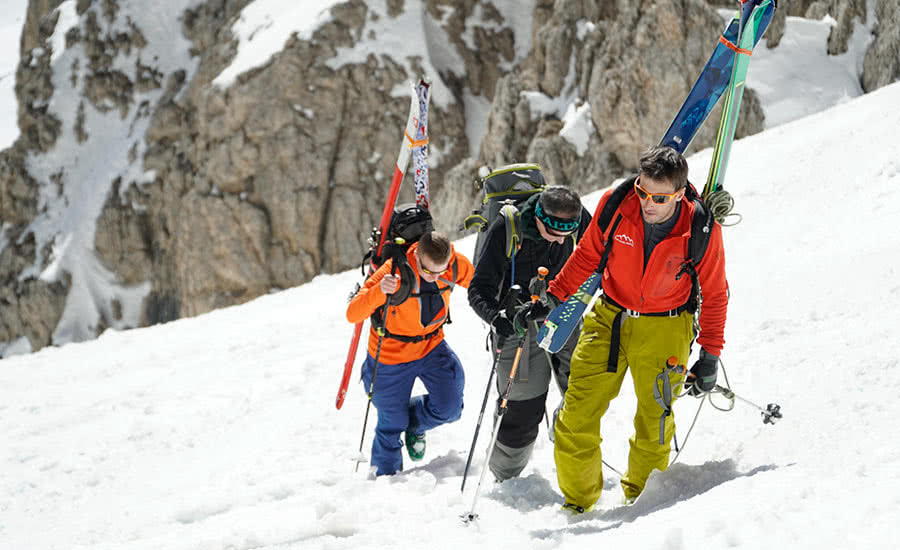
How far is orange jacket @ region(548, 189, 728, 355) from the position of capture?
372 centimetres

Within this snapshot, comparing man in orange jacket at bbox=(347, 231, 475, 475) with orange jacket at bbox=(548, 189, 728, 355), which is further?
man in orange jacket at bbox=(347, 231, 475, 475)

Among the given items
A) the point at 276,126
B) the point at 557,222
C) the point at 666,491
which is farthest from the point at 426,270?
the point at 276,126

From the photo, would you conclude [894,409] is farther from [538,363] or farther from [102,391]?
[102,391]

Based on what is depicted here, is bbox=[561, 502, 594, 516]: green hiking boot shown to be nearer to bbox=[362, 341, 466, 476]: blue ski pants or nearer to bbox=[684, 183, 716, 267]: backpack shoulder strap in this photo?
bbox=[684, 183, 716, 267]: backpack shoulder strap

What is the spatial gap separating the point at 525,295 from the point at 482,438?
2.03 metres

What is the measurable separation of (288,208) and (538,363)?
3706cm

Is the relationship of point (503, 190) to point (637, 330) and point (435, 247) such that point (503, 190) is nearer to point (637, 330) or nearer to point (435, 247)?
point (435, 247)

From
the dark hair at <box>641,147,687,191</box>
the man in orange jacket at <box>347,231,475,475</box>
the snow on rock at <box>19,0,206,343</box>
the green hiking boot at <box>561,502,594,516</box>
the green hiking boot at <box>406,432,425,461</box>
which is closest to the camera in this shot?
the dark hair at <box>641,147,687,191</box>

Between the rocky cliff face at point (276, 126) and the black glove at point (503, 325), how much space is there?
80.1 ft

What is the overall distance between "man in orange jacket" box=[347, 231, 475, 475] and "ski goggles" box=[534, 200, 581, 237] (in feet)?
2.66

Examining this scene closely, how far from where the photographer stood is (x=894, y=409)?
371 centimetres

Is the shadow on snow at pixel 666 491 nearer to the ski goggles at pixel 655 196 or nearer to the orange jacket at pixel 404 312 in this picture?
the ski goggles at pixel 655 196

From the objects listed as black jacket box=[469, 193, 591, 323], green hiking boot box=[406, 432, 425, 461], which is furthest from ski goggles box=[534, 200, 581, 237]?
green hiking boot box=[406, 432, 425, 461]

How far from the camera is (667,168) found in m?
3.51
